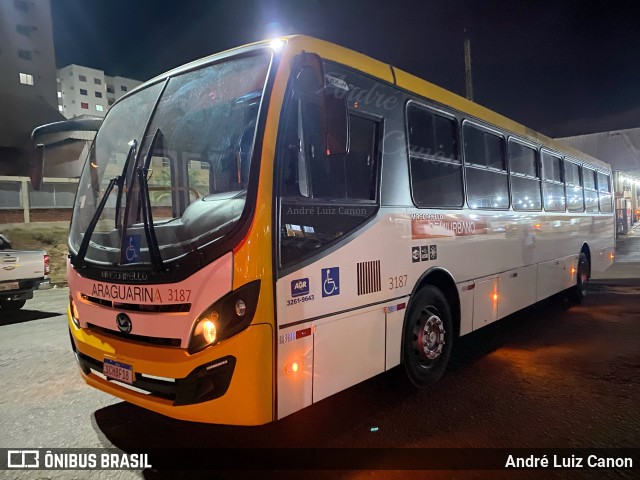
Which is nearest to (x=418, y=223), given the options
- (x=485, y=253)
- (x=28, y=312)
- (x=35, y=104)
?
(x=485, y=253)

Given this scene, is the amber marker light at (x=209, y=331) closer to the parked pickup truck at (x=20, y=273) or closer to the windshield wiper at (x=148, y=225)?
the windshield wiper at (x=148, y=225)

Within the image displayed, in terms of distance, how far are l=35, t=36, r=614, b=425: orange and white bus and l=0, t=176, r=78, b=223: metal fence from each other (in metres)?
16.9

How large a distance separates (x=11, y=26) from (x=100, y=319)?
64482mm

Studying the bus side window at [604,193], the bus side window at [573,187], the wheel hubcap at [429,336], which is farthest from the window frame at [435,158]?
the bus side window at [604,193]

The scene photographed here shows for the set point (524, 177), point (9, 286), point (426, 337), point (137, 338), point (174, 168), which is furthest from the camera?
point (9, 286)

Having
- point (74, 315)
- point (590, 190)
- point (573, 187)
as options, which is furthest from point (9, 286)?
point (590, 190)

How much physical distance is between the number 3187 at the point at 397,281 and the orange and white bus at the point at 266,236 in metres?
0.02

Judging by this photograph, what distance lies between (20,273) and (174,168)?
22.0 ft

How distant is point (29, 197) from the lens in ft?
63.4

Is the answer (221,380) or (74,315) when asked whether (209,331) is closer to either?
(221,380)

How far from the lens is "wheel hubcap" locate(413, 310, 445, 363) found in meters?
4.39

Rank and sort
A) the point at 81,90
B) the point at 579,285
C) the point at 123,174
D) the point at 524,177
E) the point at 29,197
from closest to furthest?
1. the point at 123,174
2. the point at 524,177
3. the point at 579,285
4. the point at 29,197
5. the point at 81,90

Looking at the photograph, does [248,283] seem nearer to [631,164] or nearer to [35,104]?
[631,164]

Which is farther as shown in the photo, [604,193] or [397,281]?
[604,193]
